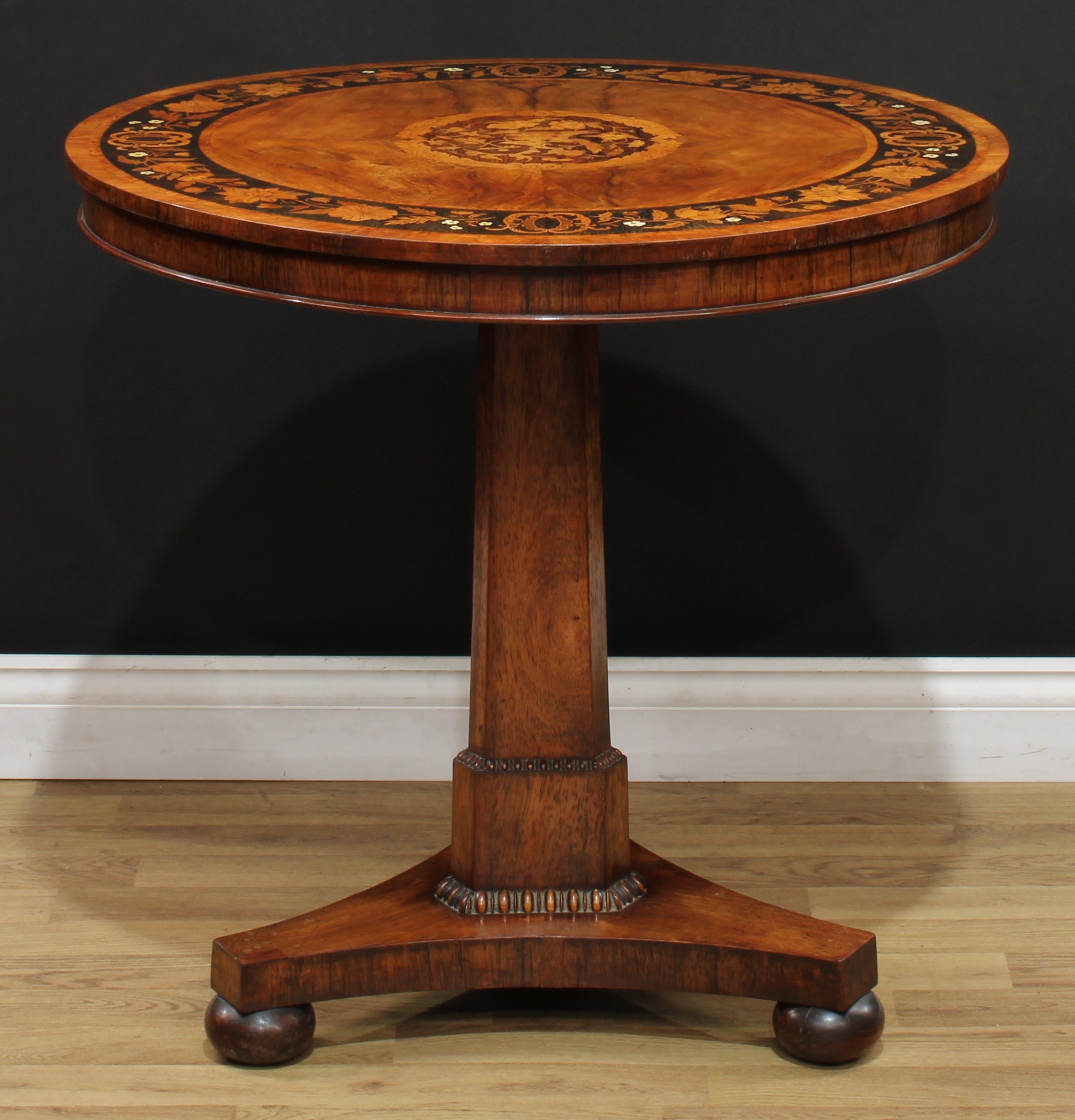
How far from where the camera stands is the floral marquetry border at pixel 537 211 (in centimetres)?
124

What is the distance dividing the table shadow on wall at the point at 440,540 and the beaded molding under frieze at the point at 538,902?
571 millimetres

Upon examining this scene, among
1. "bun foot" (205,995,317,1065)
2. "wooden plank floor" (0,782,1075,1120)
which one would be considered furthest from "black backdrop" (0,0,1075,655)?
"bun foot" (205,995,317,1065)

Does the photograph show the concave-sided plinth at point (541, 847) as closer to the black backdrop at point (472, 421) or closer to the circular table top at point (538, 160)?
the circular table top at point (538, 160)

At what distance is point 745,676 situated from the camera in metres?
2.23

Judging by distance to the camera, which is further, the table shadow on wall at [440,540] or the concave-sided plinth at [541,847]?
the table shadow on wall at [440,540]

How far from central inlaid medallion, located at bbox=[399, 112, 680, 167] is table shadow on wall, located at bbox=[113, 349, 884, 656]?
53 centimetres

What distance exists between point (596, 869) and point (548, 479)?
1.40 feet

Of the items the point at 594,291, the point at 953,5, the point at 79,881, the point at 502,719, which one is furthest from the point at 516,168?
the point at 79,881

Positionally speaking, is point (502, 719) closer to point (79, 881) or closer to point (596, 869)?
point (596, 869)

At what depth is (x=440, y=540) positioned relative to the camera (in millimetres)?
2203

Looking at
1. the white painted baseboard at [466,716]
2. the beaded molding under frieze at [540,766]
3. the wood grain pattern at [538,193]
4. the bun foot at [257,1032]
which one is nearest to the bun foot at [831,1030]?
the beaded molding under frieze at [540,766]

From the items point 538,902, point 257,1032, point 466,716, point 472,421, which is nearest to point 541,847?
point 538,902

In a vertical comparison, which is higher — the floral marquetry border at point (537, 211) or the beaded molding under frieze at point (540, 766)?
the floral marquetry border at point (537, 211)

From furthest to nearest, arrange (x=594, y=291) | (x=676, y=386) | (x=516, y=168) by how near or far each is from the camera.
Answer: (x=676, y=386) < (x=516, y=168) < (x=594, y=291)
